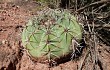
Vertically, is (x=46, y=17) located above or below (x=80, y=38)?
above

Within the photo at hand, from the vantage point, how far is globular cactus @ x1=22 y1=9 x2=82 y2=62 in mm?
3062

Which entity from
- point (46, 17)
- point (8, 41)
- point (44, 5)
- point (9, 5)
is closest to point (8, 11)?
point (9, 5)

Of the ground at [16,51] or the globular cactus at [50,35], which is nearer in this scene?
the globular cactus at [50,35]

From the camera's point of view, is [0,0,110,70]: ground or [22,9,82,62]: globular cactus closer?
[22,9,82,62]: globular cactus

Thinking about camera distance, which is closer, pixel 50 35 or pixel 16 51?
pixel 50 35

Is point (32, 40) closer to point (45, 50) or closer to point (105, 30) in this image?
point (45, 50)

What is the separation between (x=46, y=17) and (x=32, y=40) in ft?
0.99

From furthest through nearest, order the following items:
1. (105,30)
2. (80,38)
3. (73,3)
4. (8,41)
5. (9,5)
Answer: (9,5) → (73,3) → (105,30) → (8,41) → (80,38)

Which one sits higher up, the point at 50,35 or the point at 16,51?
the point at 50,35

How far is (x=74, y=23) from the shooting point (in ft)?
10.7

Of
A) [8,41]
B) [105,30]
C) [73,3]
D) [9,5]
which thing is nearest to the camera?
[8,41]

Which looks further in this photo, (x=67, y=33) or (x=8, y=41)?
(x=8, y=41)

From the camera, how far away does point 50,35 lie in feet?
9.98

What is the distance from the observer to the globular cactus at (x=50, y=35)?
3062 mm
